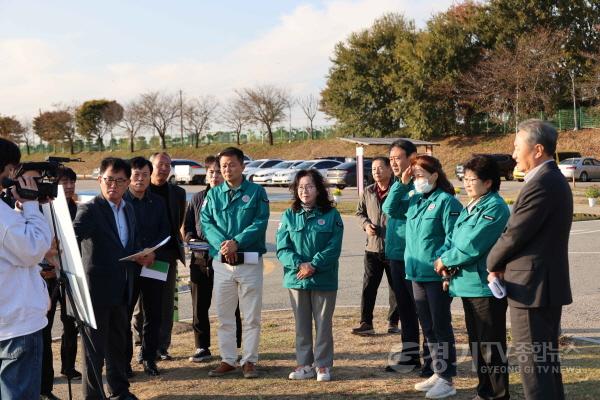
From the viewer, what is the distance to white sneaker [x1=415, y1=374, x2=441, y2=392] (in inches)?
233

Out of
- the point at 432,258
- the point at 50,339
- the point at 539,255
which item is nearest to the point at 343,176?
the point at 432,258

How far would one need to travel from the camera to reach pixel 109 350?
18.9ft

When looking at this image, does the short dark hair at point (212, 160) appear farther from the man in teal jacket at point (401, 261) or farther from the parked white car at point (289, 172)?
the parked white car at point (289, 172)

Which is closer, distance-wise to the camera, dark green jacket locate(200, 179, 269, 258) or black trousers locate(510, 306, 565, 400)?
black trousers locate(510, 306, 565, 400)

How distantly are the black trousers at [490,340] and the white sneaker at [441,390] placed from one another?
32cm

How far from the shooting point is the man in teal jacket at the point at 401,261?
6.68 meters

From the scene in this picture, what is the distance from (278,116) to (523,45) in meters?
24.1

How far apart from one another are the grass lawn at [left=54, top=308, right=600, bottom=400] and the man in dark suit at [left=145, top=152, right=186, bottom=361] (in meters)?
0.26

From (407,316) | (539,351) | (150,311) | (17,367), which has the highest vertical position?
(17,367)

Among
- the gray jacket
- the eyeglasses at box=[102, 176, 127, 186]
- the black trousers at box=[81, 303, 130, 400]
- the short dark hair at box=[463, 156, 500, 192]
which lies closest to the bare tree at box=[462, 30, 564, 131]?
the gray jacket

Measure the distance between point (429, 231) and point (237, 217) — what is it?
5.65 ft

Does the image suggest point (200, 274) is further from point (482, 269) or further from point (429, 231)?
point (482, 269)

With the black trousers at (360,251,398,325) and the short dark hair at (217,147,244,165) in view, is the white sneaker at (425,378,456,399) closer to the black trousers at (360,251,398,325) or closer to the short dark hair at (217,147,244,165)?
the black trousers at (360,251,398,325)

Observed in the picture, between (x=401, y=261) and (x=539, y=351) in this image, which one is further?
(x=401, y=261)
